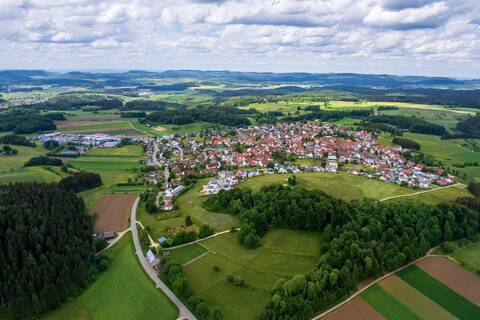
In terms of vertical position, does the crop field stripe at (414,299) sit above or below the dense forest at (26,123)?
below

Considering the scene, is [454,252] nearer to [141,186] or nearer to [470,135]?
[141,186]

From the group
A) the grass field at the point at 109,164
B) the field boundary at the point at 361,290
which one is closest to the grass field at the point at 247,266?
the field boundary at the point at 361,290

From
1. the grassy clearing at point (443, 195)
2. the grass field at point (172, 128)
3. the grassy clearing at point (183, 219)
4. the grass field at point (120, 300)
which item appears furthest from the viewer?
the grass field at point (172, 128)

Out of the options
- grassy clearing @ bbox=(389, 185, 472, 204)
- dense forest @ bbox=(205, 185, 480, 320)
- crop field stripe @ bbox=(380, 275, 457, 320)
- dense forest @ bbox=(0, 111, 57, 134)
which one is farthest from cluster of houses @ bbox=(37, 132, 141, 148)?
crop field stripe @ bbox=(380, 275, 457, 320)

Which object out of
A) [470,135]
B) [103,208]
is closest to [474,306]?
[103,208]

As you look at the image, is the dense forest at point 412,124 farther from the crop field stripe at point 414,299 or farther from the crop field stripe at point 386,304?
the crop field stripe at point 386,304

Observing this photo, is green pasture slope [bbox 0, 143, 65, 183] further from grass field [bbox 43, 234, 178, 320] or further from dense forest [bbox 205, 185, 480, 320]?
grass field [bbox 43, 234, 178, 320]
